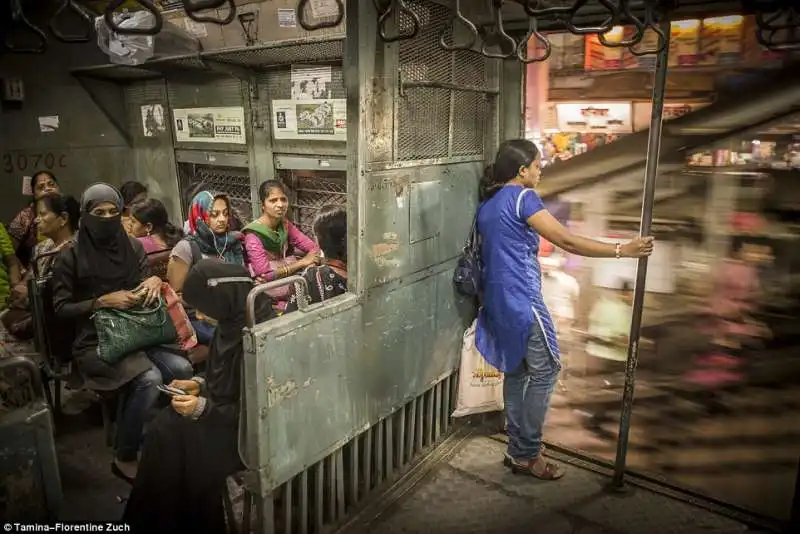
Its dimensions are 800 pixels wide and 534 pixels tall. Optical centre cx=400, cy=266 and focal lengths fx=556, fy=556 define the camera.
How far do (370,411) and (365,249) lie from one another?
0.92 meters

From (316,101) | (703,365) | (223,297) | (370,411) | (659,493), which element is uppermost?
(316,101)

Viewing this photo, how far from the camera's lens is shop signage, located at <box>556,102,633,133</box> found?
328 cm

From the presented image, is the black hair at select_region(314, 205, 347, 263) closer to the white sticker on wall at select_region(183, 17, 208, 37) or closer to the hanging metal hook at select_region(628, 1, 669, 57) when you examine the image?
the hanging metal hook at select_region(628, 1, 669, 57)

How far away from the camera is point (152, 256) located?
438 centimetres

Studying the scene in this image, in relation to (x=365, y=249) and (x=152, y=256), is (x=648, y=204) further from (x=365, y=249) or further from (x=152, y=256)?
(x=152, y=256)

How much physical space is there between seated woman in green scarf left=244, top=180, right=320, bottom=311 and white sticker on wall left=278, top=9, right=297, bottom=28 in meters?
1.38

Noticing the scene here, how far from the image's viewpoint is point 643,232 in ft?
10.1

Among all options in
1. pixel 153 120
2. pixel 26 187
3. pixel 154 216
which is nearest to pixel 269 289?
pixel 154 216

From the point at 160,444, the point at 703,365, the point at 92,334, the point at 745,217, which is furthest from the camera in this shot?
the point at 92,334

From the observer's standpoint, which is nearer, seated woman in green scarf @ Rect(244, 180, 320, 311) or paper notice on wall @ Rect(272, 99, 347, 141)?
seated woman in green scarf @ Rect(244, 180, 320, 311)

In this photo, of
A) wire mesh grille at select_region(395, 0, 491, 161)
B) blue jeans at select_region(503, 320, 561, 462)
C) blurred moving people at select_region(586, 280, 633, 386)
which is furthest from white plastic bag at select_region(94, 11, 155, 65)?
blurred moving people at select_region(586, 280, 633, 386)

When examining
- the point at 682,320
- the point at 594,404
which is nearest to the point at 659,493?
the point at 594,404

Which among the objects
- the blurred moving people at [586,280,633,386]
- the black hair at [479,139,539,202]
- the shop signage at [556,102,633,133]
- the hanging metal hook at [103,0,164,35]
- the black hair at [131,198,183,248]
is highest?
the hanging metal hook at [103,0,164,35]

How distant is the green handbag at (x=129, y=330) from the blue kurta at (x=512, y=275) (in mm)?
2106
